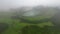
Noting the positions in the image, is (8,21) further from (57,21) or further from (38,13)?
(57,21)

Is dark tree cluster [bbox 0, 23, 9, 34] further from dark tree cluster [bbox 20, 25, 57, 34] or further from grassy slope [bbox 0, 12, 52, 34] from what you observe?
dark tree cluster [bbox 20, 25, 57, 34]

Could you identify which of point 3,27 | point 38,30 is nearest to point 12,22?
point 3,27

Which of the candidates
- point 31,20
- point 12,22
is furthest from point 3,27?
point 31,20

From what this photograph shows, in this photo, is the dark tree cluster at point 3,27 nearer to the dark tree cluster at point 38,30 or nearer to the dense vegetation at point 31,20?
the dense vegetation at point 31,20

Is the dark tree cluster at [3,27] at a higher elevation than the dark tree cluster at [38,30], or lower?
higher

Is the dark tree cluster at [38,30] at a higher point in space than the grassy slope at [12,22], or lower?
lower

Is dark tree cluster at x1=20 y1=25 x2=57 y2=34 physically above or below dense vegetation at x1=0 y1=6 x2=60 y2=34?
below

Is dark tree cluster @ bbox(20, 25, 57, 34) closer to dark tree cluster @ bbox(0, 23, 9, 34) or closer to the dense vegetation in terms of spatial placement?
the dense vegetation

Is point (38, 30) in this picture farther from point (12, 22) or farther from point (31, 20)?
point (12, 22)

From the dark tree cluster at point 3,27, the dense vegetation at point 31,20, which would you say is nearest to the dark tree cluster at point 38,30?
the dense vegetation at point 31,20

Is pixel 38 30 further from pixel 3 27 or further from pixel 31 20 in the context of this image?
pixel 3 27

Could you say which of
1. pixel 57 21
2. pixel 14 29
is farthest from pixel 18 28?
pixel 57 21

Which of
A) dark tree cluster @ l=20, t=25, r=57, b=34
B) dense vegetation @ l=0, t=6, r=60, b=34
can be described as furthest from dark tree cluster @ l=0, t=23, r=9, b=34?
dark tree cluster @ l=20, t=25, r=57, b=34
